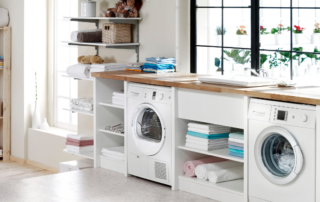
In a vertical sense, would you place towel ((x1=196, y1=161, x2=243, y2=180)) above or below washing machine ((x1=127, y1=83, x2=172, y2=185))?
below

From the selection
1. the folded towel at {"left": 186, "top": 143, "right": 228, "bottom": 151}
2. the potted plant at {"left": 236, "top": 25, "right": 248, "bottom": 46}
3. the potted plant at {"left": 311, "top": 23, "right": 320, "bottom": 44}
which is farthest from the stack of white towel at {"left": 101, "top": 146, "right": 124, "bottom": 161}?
the potted plant at {"left": 311, "top": 23, "right": 320, "bottom": 44}

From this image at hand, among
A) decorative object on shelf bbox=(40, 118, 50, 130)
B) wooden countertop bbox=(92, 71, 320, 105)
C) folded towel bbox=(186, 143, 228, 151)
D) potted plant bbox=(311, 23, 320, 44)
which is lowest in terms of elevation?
decorative object on shelf bbox=(40, 118, 50, 130)

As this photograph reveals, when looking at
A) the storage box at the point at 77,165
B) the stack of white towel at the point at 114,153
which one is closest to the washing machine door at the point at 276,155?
the stack of white towel at the point at 114,153

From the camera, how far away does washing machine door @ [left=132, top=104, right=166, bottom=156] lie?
14.0ft

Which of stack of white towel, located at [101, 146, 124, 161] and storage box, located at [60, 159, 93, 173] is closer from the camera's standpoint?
stack of white towel, located at [101, 146, 124, 161]

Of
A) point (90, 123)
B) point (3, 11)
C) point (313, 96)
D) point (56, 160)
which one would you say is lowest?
point (56, 160)

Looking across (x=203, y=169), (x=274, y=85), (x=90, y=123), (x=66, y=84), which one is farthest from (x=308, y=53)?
(x=66, y=84)

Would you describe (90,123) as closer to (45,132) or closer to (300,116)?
(45,132)

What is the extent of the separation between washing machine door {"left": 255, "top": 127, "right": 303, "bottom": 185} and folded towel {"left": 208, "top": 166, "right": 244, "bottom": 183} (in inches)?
22.0

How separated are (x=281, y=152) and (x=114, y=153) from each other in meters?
1.92

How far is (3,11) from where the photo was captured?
21.8 feet

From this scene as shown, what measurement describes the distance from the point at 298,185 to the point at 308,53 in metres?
1.27

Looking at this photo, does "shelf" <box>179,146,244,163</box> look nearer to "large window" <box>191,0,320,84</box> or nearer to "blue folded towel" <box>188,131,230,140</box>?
"blue folded towel" <box>188,131,230,140</box>

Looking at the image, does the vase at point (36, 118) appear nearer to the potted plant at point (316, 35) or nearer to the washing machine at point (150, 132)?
the washing machine at point (150, 132)
